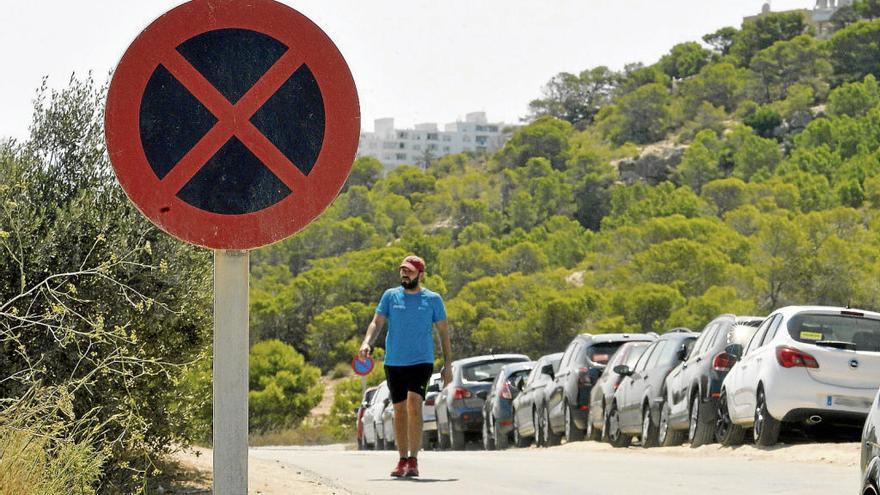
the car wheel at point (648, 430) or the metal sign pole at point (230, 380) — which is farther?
the car wheel at point (648, 430)

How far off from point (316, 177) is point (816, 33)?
170m

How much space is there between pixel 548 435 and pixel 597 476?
11.7 meters

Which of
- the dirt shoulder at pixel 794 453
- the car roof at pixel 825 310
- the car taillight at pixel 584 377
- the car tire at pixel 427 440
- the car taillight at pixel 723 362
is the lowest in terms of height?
the car tire at pixel 427 440

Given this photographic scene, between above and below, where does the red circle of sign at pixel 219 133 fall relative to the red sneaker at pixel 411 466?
above

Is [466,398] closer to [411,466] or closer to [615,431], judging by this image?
[615,431]

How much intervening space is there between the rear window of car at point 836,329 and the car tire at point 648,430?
4.92m

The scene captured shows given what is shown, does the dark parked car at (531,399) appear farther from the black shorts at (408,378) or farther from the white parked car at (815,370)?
the black shorts at (408,378)

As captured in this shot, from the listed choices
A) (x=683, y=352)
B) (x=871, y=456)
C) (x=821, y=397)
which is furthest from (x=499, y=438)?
(x=871, y=456)

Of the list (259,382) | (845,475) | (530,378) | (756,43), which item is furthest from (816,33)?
(845,475)

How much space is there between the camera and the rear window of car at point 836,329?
54.0 feet

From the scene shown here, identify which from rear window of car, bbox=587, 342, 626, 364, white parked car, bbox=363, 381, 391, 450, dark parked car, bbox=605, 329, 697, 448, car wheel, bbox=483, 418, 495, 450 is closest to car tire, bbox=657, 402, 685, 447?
dark parked car, bbox=605, 329, 697, 448

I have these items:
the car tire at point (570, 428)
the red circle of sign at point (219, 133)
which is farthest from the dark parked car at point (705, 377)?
the red circle of sign at point (219, 133)

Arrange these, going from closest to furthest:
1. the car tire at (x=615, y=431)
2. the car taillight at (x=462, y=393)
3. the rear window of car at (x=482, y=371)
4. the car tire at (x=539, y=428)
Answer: the car tire at (x=615, y=431) < the car tire at (x=539, y=428) < the car taillight at (x=462, y=393) < the rear window of car at (x=482, y=371)

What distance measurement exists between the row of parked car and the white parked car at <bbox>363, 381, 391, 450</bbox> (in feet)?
1.44
